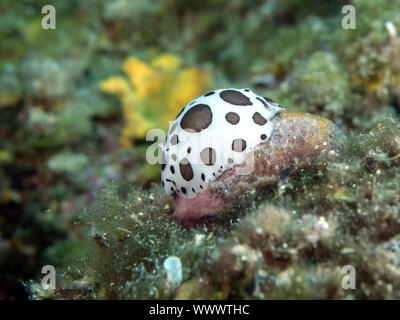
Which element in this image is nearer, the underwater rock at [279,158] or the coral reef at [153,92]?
the underwater rock at [279,158]

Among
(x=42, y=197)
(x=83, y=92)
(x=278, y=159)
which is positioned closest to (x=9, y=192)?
(x=42, y=197)
